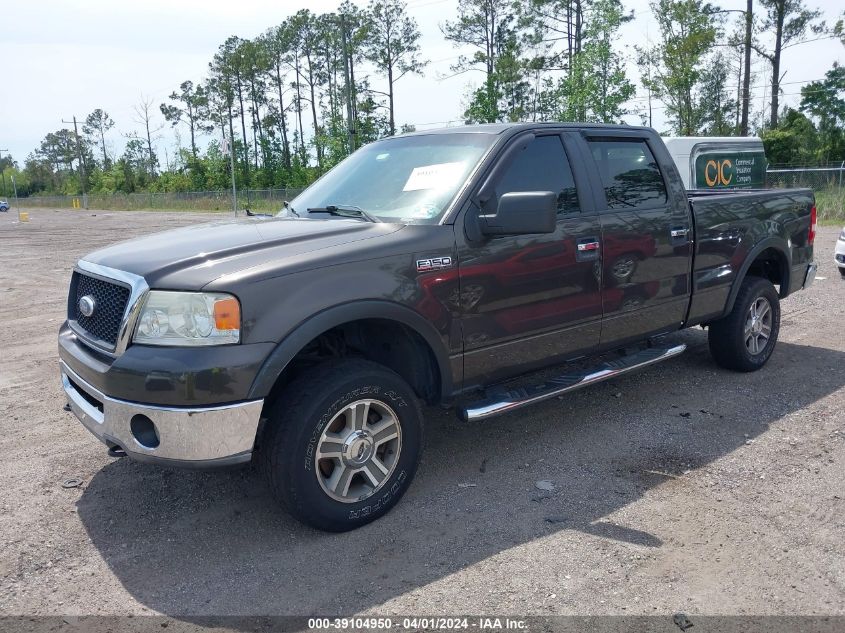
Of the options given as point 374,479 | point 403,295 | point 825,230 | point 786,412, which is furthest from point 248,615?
point 825,230

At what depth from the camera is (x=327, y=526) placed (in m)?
3.50

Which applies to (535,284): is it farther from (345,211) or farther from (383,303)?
(345,211)

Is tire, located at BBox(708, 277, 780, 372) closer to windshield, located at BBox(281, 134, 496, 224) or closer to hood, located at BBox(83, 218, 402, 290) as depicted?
windshield, located at BBox(281, 134, 496, 224)

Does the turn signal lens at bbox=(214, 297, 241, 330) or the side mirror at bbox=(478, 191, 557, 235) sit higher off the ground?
the side mirror at bbox=(478, 191, 557, 235)

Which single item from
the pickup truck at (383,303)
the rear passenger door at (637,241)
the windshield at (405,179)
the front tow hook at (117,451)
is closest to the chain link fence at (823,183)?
the rear passenger door at (637,241)

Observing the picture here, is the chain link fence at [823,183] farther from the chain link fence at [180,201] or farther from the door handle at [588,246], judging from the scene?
the chain link fence at [180,201]

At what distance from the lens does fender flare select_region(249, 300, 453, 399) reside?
321 centimetres

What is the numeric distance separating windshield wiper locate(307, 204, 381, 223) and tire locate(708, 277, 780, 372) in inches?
130

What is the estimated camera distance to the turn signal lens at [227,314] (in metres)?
3.13

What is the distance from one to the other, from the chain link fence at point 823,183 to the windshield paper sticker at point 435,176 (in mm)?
20078

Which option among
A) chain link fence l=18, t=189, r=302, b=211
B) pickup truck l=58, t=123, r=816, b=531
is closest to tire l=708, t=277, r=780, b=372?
pickup truck l=58, t=123, r=816, b=531

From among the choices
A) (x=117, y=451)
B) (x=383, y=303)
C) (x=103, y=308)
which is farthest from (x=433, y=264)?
(x=117, y=451)

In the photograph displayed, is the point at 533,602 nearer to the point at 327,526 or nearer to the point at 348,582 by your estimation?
the point at 348,582

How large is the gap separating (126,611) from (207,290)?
4.48ft
